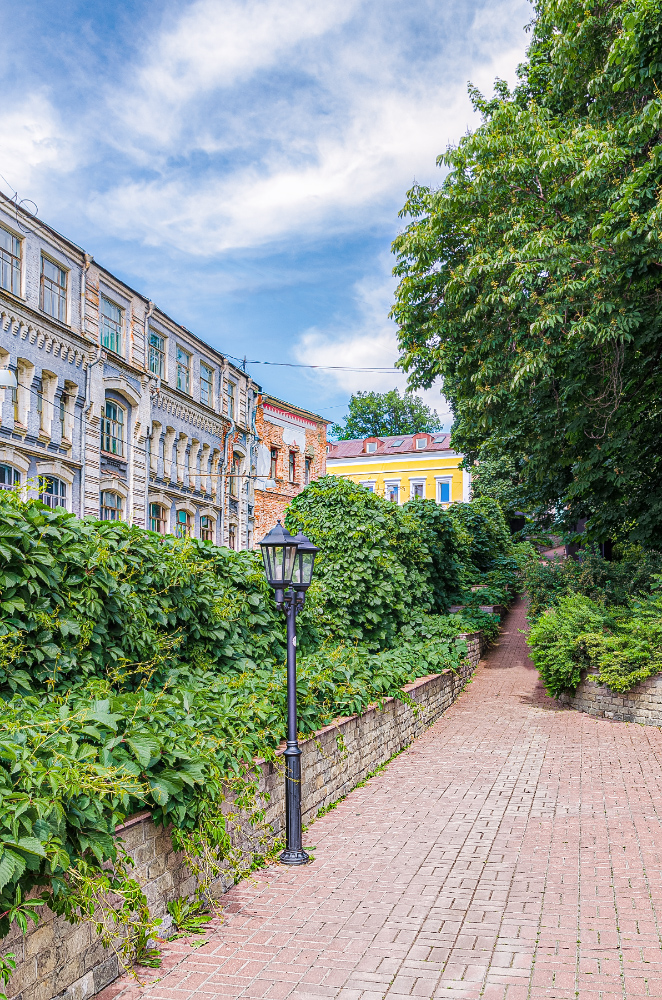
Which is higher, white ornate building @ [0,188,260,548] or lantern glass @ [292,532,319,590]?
white ornate building @ [0,188,260,548]

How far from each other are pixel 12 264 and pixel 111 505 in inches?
336

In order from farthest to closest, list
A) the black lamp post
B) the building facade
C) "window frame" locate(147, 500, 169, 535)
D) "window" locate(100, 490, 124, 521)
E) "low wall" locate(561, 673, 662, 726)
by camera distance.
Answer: "window frame" locate(147, 500, 169, 535), "window" locate(100, 490, 124, 521), the building facade, "low wall" locate(561, 673, 662, 726), the black lamp post

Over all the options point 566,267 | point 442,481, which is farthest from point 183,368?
point 442,481

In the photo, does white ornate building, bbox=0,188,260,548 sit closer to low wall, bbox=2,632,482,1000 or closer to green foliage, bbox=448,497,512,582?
green foliage, bbox=448,497,512,582

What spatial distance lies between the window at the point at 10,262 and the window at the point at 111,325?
412 centimetres

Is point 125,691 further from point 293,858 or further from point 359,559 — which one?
point 359,559

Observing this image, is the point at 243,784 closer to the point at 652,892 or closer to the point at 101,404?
the point at 652,892

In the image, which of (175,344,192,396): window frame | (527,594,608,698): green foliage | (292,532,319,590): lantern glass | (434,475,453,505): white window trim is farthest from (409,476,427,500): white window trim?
(292,532,319,590): lantern glass

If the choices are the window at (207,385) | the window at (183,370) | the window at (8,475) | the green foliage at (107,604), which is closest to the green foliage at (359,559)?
the green foliage at (107,604)

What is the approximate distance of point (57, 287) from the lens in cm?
2338

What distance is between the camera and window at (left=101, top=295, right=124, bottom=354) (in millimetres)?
25812

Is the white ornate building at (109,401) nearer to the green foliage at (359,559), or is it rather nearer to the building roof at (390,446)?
the green foliage at (359,559)

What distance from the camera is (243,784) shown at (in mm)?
5512

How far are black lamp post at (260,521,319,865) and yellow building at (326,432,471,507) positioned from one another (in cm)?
4273
